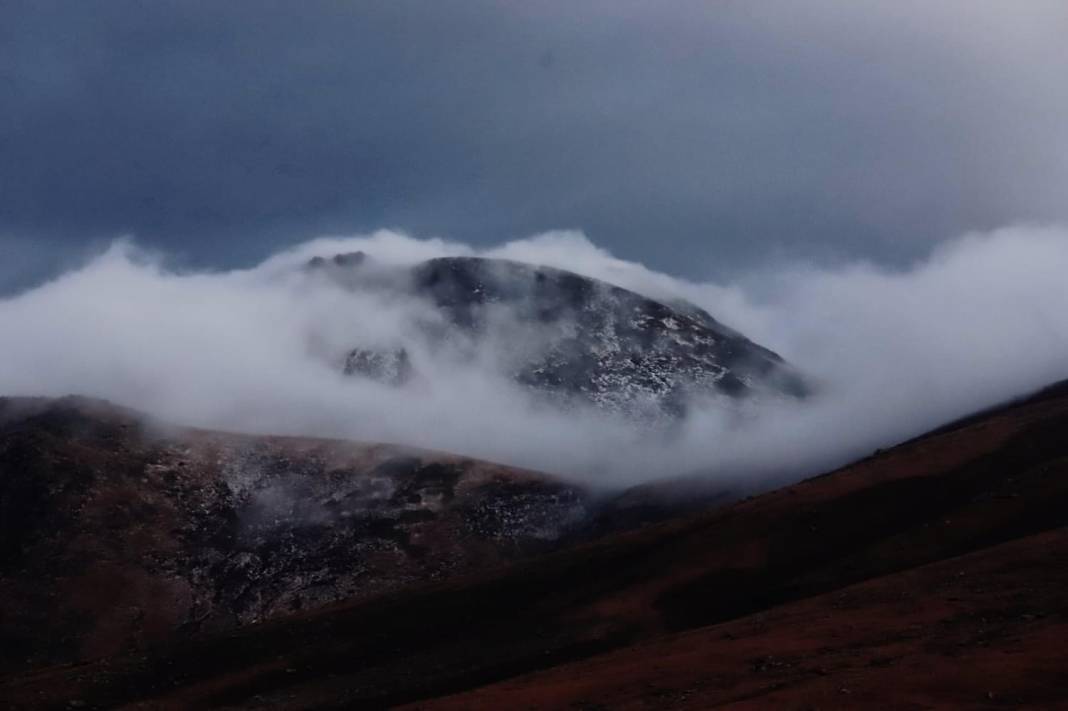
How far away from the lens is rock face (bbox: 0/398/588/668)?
12162cm

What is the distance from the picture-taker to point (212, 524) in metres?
141

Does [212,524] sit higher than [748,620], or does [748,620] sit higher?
[212,524]

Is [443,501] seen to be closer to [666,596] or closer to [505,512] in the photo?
[505,512]

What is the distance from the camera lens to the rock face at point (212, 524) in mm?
121625

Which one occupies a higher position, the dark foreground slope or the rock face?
the rock face

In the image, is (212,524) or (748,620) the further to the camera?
(212,524)

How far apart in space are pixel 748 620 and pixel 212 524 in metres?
101

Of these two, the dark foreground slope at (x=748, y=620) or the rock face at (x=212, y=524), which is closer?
the dark foreground slope at (x=748, y=620)

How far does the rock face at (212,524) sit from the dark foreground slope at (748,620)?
44.7 meters

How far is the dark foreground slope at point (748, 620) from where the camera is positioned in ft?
133

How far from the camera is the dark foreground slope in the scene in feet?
133

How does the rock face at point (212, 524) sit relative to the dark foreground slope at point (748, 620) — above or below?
above

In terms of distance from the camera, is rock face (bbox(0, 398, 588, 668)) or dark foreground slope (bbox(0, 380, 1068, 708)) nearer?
dark foreground slope (bbox(0, 380, 1068, 708))

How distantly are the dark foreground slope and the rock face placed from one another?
44704 mm
